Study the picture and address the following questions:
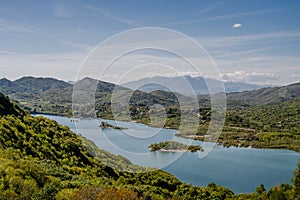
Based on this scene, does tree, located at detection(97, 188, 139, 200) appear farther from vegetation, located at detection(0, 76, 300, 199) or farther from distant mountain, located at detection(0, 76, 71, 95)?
distant mountain, located at detection(0, 76, 71, 95)

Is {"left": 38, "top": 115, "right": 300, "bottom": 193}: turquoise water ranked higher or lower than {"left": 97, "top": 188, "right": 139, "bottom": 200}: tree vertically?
lower

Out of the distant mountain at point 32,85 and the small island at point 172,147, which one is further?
the distant mountain at point 32,85

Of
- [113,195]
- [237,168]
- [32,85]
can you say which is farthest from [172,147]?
[32,85]

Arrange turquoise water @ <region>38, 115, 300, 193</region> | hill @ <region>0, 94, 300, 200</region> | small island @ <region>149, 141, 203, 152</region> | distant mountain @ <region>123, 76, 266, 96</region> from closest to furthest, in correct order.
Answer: distant mountain @ <region>123, 76, 266, 96</region>
small island @ <region>149, 141, 203, 152</region>
hill @ <region>0, 94, 300, 200</region>
turquoise water @ <region>38, 115, 300, 193</region>

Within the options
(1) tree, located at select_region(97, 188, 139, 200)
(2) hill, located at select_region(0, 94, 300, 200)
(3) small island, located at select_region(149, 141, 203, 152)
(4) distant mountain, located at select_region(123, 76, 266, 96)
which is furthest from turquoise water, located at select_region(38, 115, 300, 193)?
(4) distant mountain, located at select_region(123, 76, 266, 96)

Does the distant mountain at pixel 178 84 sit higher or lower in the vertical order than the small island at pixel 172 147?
higher

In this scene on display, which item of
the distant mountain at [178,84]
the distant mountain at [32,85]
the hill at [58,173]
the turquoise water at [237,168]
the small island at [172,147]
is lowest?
the turquoise water at [237,168]

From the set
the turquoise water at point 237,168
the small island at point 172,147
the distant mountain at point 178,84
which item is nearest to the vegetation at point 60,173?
the small island at point 172,147

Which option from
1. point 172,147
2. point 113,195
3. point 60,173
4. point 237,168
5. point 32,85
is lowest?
point 237,168

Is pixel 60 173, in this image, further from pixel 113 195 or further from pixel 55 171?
pixel 113 195

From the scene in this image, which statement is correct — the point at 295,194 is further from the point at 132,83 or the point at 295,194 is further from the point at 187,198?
the point at 132,83

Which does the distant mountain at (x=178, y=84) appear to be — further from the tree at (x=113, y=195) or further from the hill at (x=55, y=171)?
the hill at (x=55, y=171)

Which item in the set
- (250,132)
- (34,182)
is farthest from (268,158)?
(34,182)

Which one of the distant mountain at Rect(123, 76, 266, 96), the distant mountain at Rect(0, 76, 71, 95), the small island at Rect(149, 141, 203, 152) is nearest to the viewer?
the distant mountain at Rect(123, 76, 266, 96)
